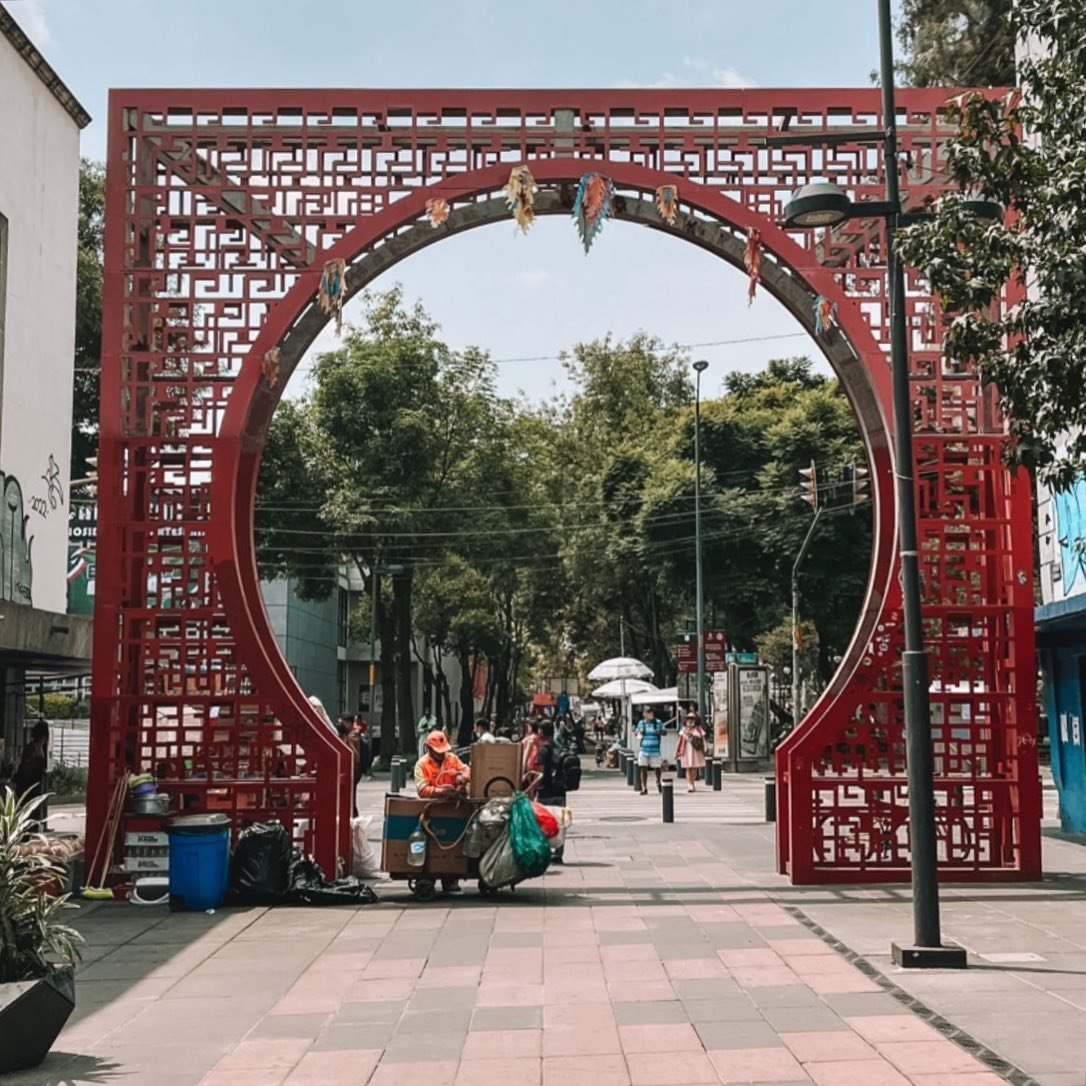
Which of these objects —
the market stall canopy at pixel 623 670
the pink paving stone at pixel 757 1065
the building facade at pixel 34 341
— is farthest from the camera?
the market stall canopy at pixel 623 670

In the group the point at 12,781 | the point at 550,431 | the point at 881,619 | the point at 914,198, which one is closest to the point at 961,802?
the point at 881,619

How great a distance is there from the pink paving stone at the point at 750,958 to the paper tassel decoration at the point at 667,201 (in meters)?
7.34

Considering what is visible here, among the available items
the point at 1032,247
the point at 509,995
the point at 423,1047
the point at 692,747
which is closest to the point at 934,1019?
the point at 509,995

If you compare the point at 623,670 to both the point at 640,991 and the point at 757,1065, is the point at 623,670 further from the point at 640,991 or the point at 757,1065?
the point at 757,1065

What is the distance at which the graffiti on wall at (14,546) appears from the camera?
17.1 meters

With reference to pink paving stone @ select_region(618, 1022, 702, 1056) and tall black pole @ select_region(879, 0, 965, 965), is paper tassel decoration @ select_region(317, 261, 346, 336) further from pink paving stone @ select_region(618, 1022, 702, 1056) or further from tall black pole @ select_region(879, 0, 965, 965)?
pink paving stone @ select_region(618, 1022, 702, 1056)

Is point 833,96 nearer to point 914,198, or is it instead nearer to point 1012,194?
point 914,198

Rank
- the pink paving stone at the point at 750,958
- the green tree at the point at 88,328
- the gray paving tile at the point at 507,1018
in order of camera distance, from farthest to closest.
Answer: the green tree at the point at 88,328
the pink paving stone at the point at 750,958
the gray paving tile at the point at 507,1018

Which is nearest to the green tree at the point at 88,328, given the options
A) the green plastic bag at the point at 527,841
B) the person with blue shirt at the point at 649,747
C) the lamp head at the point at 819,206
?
the person with blue shirt at the point at 649,747

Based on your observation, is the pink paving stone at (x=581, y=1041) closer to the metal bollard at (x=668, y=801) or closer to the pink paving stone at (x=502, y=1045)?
the pink paving stone at (x=502, y=1045)

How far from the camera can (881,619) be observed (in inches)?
533

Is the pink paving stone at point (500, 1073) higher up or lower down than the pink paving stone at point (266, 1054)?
higher up

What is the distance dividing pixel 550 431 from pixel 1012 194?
43044 millimetres

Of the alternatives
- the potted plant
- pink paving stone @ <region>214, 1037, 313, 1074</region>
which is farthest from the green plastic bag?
the potted plant
